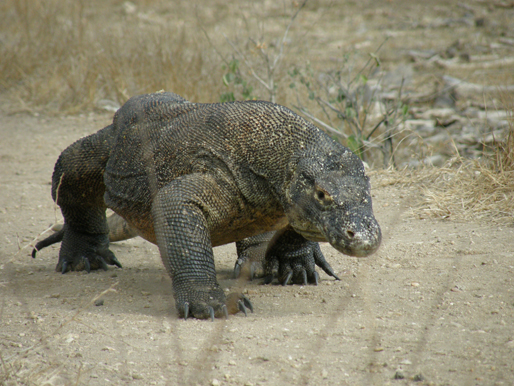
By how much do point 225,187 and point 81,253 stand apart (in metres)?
1.85

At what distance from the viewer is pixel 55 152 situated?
7703mm

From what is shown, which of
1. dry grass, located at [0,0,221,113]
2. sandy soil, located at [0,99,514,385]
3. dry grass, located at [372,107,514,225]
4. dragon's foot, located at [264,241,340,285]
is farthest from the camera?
dry grass, located at [0,0,221,113]

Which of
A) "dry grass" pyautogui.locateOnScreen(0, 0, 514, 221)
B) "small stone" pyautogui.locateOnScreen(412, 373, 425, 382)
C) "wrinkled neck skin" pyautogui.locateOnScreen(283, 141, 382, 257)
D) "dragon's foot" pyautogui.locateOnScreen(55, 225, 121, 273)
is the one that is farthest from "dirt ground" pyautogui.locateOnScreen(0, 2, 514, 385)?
"dry grass" pyautogui.locateOnScreen(0, 0, 514, 221)

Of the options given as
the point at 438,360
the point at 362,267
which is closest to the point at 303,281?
the point at 362,267

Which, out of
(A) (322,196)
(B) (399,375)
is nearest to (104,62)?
(A) (322,196)

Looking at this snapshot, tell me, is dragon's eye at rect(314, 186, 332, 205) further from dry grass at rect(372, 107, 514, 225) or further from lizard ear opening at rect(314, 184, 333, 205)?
dry grass at rect(372, 107, 514, 225)

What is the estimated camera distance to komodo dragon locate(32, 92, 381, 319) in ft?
9.34

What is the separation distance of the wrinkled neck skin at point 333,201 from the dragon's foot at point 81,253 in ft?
7.04

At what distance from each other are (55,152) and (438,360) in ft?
21.3

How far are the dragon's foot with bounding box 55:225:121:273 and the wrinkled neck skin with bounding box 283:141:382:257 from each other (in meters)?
2.15

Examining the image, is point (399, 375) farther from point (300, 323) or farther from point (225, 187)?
point (225, 187)

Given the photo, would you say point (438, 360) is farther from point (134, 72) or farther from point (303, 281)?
point (134, 72)

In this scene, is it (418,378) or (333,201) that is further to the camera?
(333,201)

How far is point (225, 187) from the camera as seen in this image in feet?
10.6
